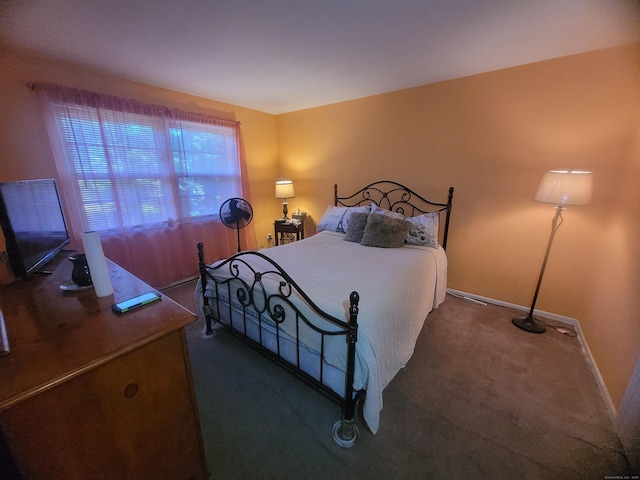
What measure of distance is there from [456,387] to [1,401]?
2082 millimetres

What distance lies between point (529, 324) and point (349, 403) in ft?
6.76

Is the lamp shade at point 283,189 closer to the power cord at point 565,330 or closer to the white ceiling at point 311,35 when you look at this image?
the white ceiling at point 311,35

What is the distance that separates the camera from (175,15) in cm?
157

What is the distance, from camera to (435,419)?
143 centimetres

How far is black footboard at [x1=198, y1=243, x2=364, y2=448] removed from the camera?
49.9 inches

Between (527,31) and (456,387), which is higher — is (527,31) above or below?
above

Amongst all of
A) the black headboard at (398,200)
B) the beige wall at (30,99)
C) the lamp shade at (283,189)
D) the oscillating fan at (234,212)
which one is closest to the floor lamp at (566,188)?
the black headboard at (398,200)

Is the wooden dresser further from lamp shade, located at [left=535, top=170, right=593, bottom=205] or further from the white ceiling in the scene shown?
lamp shade, located at [left=535, top=170, right=593, bottom=205]

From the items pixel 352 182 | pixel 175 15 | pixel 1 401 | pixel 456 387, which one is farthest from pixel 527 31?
pixel 1 401

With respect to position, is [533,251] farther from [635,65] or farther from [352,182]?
[352,182]

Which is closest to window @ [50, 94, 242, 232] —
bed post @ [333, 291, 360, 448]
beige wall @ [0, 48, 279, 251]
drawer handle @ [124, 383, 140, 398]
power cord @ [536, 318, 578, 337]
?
beige wall @ [0, 48, 279, 251]

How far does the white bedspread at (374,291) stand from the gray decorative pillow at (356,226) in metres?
0.09

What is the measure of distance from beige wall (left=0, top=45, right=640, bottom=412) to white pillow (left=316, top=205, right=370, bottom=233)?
586mm

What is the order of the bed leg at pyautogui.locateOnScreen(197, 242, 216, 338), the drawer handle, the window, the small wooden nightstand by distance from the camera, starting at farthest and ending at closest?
1. the small wooden nightstand
2. the window
3. the bed leg at pyautogui.locateOnScreen(197, 242, 216, 338)
4. the drawer handle
